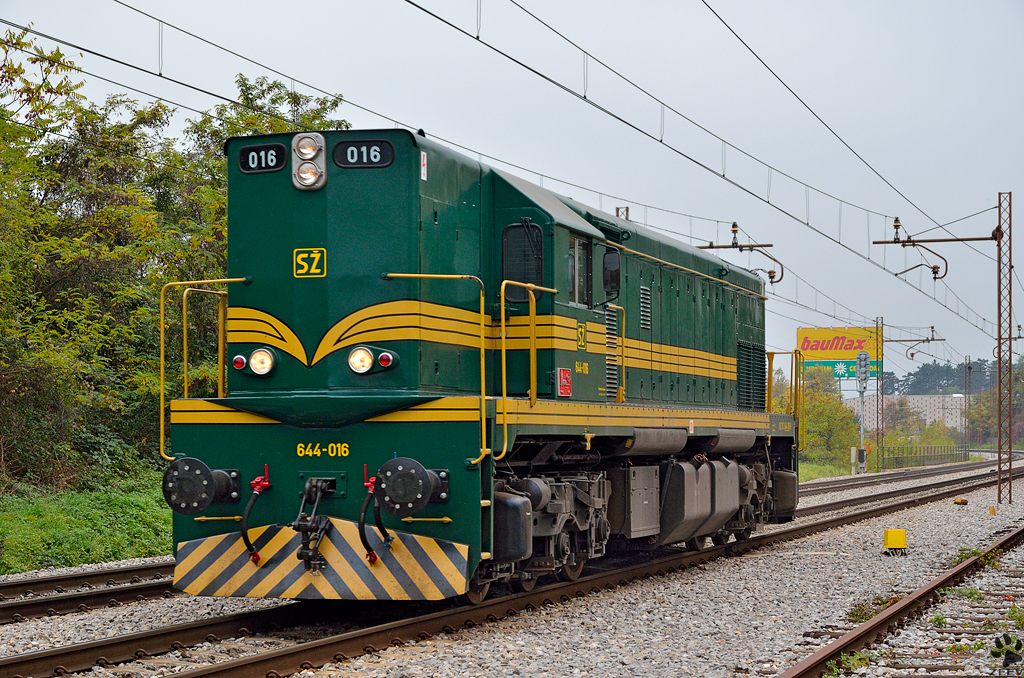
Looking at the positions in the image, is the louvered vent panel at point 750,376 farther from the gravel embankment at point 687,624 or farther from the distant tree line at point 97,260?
the distant tree line at point 97,260

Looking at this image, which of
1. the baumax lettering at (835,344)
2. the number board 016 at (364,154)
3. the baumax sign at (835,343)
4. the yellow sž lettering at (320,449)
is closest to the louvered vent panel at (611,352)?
the number board 016 at (364,154)

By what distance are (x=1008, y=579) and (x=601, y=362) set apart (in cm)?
510

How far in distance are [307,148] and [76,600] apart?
12.9ft

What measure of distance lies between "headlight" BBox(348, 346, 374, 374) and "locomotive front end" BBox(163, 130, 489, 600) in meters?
0.01

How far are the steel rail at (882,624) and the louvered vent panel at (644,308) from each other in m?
3.62

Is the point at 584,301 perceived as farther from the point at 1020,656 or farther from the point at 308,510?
the point at 1020,656

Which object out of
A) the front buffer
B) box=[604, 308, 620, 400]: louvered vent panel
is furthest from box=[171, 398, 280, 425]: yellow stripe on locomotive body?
box=[604, 308, 620, 400]: louvered vent panel

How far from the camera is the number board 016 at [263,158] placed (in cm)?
791

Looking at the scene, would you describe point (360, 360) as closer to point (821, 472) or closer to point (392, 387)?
point (392, 387)

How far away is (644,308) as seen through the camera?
11148mm

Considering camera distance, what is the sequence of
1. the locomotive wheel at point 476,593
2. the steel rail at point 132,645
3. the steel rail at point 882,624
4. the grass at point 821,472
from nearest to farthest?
the steel rail at point 132,645
the steel rail at point 882,624
the locomotive wheel at point 476,593
the grass at point 821,472

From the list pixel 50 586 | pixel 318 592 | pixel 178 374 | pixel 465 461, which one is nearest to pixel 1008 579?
pixel 465 461

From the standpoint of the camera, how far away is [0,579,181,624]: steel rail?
25.7ft

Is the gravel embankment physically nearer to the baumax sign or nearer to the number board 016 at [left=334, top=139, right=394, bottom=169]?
the number board 016 at [left=334, top=139, right=394, bottom=169]
